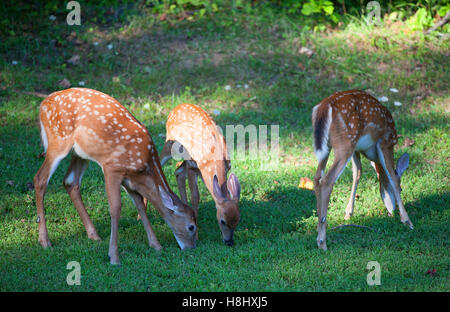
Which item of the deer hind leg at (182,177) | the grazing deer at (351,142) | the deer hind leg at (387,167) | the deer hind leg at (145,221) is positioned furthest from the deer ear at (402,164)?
the deer hind leg at (145,221)

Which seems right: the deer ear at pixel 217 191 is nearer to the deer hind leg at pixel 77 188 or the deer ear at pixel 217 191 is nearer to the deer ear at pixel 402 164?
the deer hind leg at pixel 77 188

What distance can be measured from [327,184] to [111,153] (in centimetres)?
255

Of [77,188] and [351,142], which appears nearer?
[351,142]

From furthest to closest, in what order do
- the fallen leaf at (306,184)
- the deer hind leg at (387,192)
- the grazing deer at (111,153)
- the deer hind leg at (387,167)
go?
the fallen leaf at (306,184), the deer hind leg at (387,192), the deer hind leg at (387,167), the grazing deer at (111,153)

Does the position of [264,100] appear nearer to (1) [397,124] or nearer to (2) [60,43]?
(1) [397,124]

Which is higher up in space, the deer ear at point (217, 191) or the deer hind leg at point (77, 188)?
the deer ear at point (217, 191)

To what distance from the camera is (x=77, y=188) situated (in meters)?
6.98

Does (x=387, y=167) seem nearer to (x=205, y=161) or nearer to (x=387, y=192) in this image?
(x=387, y=192)

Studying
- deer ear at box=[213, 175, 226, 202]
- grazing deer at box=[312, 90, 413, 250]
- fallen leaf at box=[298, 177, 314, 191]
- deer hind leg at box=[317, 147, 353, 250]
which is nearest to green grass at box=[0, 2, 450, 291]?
fallen leaf at box=[298, 177, 314, 191]

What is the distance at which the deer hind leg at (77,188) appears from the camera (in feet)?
22.4

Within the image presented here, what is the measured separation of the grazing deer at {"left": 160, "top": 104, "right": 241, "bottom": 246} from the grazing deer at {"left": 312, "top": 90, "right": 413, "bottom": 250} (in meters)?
1.05

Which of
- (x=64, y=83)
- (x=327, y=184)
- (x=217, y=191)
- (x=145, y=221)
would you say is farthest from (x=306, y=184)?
(x=64, y=83)

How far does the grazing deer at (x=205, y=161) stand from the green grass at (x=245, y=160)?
0.42 metres

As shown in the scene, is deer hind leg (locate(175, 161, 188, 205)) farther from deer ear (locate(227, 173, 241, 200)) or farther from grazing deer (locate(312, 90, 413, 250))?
grazing deer (locate(312, 90, 413, 250))
